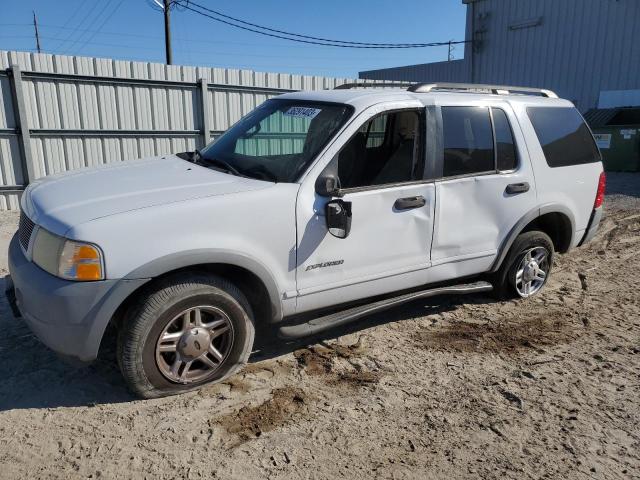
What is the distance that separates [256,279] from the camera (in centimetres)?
324

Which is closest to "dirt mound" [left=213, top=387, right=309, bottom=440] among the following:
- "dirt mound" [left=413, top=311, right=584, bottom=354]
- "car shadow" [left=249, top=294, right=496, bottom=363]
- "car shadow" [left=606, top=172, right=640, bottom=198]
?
"car shadow" [left=249, top=294, right=496, bottom=363]

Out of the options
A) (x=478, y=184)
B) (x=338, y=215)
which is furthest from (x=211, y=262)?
(x=478, y=184)

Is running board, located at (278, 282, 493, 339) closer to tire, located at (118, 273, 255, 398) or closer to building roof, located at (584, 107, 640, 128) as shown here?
tire, located at (118, 273, 255, 398)

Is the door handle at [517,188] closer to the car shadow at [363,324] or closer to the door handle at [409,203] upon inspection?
the door handle at [409,203]

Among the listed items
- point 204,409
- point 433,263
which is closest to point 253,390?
point 204,409

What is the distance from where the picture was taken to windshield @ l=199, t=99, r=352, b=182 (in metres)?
3.48

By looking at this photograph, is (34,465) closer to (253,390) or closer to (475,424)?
(253,390)

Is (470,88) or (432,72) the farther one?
(432,72)

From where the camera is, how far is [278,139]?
4.38 meters

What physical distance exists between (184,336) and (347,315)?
45.6 inches

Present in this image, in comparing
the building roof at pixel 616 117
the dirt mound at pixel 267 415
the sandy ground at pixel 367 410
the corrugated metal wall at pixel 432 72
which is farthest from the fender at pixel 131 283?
the corrugated metal wall at pixel 432 72

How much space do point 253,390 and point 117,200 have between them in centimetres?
145

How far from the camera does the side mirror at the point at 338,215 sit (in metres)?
3.30

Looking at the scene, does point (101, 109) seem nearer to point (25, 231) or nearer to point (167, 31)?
point (25, 231)
